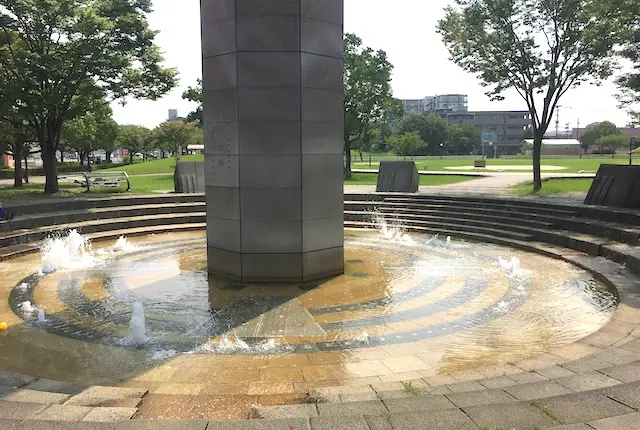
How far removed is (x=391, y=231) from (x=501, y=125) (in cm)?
12957

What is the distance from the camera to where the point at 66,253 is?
1359 centimetres

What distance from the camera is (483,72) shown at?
25.9 metres

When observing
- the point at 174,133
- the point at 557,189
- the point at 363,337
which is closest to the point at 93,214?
the point at 363,337

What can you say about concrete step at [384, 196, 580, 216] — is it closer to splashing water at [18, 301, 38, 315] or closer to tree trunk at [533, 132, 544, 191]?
tree trunk at [533, 132, 544, 191]

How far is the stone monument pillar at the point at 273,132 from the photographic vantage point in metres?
10.5

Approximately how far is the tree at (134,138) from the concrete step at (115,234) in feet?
225

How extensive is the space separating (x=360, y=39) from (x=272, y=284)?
35.5m

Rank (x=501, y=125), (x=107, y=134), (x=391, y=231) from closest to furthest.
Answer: (x=391, y=231) < (x=107, y=134) < (x=501, y=125)

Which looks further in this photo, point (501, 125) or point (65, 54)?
point (501, 125)

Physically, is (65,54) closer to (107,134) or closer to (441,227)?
(441,227)

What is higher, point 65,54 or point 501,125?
point 501,125

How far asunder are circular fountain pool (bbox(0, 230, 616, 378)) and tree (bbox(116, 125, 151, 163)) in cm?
7554

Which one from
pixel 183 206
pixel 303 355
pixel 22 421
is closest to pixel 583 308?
pixel 303 355

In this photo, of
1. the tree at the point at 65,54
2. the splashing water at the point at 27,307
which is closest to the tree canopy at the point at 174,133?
the tree at the point at 65,54
